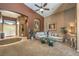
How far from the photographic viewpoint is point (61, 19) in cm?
361

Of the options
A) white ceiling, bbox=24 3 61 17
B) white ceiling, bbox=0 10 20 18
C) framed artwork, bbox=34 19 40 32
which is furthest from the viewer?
framed artwork, bbox=34 19 40 32

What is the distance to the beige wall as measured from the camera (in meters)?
3.48

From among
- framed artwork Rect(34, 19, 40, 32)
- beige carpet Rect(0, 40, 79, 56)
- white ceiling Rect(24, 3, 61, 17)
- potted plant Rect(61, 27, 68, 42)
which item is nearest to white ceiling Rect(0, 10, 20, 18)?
white ceiling Rect(24, 3, 61, 17)

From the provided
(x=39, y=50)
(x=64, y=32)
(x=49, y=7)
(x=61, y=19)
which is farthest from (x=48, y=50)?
(x=49, y=7)

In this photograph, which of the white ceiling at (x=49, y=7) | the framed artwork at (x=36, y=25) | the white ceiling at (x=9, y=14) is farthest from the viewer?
the framed artwork at (x=36, y=25)

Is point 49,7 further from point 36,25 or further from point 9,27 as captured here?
point 9,27

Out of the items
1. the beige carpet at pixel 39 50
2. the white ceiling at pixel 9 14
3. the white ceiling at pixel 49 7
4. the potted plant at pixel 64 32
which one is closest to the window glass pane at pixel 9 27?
the white ceiling at pixel 9 14

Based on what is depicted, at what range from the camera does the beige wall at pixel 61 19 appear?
11.4 feet

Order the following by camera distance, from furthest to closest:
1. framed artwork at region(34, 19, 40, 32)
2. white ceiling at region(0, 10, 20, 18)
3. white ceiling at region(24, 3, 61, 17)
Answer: framed artwork at region(34, 19, 40, 32) < white ceiling at region(24, 3, 61, 17) < white ceiling at region(0, 10, 20, 18)

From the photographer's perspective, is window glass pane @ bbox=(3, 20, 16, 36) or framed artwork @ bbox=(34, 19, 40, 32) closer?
window glass pane @ bbox=(3, 20, 16, 36)

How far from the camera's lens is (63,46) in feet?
11.5

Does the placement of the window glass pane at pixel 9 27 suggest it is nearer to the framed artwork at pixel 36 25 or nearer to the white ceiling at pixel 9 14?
the white ceiling at pixel 9 14

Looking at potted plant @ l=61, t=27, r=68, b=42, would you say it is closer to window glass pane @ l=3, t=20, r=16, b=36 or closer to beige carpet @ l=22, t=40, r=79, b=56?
beige carpet @ l=22, t=40, r=79, b=56

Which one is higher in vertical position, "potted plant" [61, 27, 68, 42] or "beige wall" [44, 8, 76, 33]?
"beige wall" [44, 8, 76, 33]
